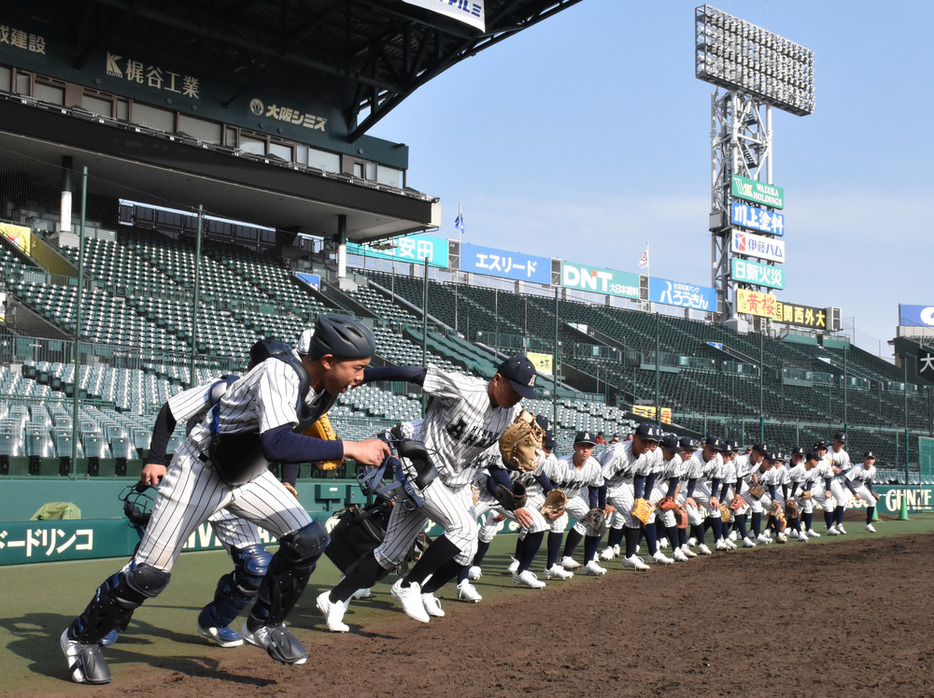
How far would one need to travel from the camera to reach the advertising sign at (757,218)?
48.3m

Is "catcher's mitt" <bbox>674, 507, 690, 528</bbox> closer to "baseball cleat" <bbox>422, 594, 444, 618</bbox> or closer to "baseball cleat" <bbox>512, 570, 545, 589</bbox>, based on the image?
"baseball cleat" <bbox>512, 570, 545, 589</bbox>

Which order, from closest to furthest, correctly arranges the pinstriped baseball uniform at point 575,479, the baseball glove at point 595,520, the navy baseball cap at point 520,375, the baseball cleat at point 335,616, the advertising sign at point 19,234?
the navy baseball cap at point 520,375, the baseball cleat at point 335,616, the pinstriped baseball uniform at point 575,479, the baseball glove at point 595,520, the advertising sign at point 19,234

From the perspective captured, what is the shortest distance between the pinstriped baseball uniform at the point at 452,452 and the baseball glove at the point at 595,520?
407 centimetres

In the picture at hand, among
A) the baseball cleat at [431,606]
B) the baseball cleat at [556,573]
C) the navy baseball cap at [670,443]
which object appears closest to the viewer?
the baseball cleat at [431,606]

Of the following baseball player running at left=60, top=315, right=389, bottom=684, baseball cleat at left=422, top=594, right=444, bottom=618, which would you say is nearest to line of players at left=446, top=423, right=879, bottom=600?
baseball cleat at left=422, top=594, right=444, bottom=618

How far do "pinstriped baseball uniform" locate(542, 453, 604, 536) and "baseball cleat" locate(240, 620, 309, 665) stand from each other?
18.4 ft

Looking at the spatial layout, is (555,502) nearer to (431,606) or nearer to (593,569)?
(431,606)

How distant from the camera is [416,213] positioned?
30.5 m

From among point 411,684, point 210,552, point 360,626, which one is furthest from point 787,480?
point 411,684

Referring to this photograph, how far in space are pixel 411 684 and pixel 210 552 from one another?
7763 millimetres

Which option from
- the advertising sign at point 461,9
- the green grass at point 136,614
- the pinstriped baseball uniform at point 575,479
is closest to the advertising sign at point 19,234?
the advertising sign at point 461,9

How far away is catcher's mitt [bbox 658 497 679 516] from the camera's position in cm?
1169

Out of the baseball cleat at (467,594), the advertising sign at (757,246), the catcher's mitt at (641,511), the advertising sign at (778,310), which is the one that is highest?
the advertising sign at (757,246)

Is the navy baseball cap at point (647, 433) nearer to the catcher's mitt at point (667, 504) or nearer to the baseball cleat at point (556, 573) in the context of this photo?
the catcher's mitt at point (667, 504)
